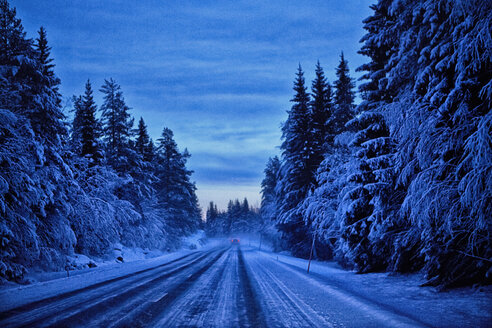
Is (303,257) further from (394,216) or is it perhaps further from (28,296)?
(28,296)

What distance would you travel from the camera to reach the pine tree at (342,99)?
57.0 feet

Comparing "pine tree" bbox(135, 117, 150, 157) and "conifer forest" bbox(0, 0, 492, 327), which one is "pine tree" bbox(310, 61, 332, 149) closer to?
"conifer forest" bbox(0, 0, 492, 327)

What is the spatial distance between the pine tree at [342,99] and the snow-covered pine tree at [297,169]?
3335 mm

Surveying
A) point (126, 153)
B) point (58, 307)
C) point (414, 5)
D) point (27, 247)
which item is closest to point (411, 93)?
point (414, 5)

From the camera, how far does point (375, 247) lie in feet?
32.1

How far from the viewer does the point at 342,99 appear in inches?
699

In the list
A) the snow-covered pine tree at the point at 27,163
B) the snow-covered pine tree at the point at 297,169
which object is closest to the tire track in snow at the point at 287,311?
the snow-covered pine tree at the point at 27,163

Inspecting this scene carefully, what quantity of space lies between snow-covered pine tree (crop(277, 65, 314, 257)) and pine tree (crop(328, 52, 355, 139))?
131 inches

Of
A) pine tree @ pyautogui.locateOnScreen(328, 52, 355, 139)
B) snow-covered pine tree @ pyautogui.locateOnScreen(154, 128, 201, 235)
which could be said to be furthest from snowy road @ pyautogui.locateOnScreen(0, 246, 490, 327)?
snow-covered pine tree @ pyautogui.locateOnScreen(154, 128, 201, 235)

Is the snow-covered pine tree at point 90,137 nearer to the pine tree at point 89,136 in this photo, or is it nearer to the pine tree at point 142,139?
the pine tree at point 89,136

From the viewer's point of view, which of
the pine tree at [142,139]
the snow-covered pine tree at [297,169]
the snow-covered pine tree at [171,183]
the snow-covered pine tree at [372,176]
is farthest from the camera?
the snow-covered pine tree at [171,183]

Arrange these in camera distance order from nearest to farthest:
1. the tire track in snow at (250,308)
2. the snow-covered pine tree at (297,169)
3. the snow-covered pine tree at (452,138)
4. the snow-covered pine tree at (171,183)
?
the tire track in snow at (250,308) < the snow-covered pine tree at (452,138) < the snow-covered pine tree at (297,169) < the snow-covered pine tree at (171,183)

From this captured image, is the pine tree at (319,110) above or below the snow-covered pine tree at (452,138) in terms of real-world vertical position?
above

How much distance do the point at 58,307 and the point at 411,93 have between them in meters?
11.1
